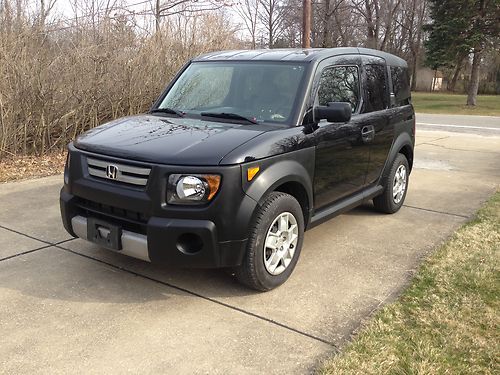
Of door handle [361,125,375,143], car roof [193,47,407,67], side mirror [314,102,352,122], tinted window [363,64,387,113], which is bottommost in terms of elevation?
door handle [361,125,375,143]

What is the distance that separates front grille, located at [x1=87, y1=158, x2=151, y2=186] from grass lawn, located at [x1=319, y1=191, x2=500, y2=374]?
170 centimetres

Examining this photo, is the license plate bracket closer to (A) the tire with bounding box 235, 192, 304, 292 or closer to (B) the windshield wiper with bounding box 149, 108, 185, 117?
(A) the tire with bounding box 235, 192, 304, 292

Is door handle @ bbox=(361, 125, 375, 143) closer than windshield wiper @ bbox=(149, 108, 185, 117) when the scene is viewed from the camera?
No

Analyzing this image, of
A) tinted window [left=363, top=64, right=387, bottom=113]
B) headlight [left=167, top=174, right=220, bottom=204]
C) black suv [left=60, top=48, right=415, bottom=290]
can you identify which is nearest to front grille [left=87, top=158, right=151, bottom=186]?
black suv [left=60, top=48, right=415, bottom=290]

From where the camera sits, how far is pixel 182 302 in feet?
11.4

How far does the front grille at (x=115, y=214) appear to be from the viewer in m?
3.32

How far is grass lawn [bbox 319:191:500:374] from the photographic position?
2.75 metres

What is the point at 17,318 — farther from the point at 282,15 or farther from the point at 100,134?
the point at 282,15

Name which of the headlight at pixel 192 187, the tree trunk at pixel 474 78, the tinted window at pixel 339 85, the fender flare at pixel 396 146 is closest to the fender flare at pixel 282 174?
the headlight at pixel 192 187

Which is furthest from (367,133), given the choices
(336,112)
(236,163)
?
(236,163)

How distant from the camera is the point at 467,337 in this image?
3045 millimetres

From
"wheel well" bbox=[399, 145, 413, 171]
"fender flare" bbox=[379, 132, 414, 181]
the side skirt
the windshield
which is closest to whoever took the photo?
the windshield

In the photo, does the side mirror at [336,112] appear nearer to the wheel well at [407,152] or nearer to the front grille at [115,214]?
the front grille at [115,214]

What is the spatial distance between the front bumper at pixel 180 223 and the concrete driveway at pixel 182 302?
40 cm
